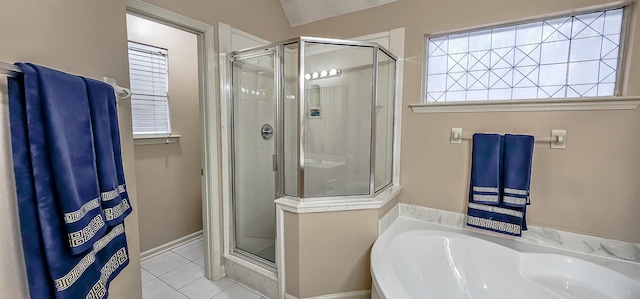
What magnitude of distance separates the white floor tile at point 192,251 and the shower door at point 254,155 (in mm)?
666

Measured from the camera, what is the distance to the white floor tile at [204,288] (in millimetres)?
2061

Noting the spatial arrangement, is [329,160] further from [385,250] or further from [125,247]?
[125,247]

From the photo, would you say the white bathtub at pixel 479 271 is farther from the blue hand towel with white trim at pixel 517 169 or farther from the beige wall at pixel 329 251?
the blue hand towel with white trim at pixel 517 169

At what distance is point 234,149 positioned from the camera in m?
2.29

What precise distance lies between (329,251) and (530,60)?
1965 mm

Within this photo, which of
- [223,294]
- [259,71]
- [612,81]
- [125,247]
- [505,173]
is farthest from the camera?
[259,71]

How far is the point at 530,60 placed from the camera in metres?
1.85

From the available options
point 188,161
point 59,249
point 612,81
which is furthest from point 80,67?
point 612,81

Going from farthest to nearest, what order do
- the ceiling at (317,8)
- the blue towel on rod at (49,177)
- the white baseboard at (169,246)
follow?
the white baseboard at (169,246)
the ceiling at (317,8)
the blue towel on rod at (49,177)

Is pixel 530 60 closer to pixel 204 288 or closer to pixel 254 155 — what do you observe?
pixel 254 155

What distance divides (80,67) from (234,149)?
1.34m

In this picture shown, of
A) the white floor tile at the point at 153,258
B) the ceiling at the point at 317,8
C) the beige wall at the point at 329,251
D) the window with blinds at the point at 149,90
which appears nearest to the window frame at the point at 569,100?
the ceiling at the point at 317,8

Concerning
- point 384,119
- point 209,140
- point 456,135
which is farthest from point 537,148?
point 209,140

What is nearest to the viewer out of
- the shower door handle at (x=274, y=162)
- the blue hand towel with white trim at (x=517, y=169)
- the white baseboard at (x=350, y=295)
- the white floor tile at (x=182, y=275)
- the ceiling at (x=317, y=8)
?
the blue hand towel with white trim at (x=517, y=169)
